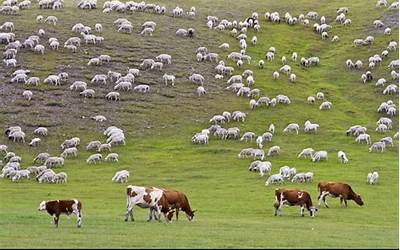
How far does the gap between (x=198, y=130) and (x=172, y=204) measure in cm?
3838

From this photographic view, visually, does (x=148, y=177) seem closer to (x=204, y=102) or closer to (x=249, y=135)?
(x=249, y=135)

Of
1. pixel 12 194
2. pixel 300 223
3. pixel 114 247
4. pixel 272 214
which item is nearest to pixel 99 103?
pixel 12 194

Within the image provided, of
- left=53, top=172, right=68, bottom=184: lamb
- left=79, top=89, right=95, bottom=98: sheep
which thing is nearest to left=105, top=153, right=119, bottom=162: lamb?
left=53, top=172, right=68, bottom=184: lamb

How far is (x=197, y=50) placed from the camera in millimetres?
96438

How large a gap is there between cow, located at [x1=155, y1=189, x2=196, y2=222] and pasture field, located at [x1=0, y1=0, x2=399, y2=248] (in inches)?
A: 29.3

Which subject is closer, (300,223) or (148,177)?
(300,223)

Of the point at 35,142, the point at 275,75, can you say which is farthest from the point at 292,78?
the point at 35,142

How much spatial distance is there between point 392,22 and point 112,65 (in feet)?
146

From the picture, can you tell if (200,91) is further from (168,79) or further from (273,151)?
(273,151)

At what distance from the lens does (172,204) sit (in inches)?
1326

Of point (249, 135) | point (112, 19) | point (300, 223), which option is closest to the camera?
point (300, 223)

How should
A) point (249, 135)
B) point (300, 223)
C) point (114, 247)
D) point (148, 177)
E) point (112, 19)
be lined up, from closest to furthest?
point (114, 247)
point (300, 223)
point (148, 177)
point (249, 135)
point (112, 19)

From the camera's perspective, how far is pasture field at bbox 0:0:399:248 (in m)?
29.5

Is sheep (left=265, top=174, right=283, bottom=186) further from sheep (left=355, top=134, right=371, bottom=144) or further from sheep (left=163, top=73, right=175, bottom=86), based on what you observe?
sheep (left=163, top=73, right=175, bottom=86)
